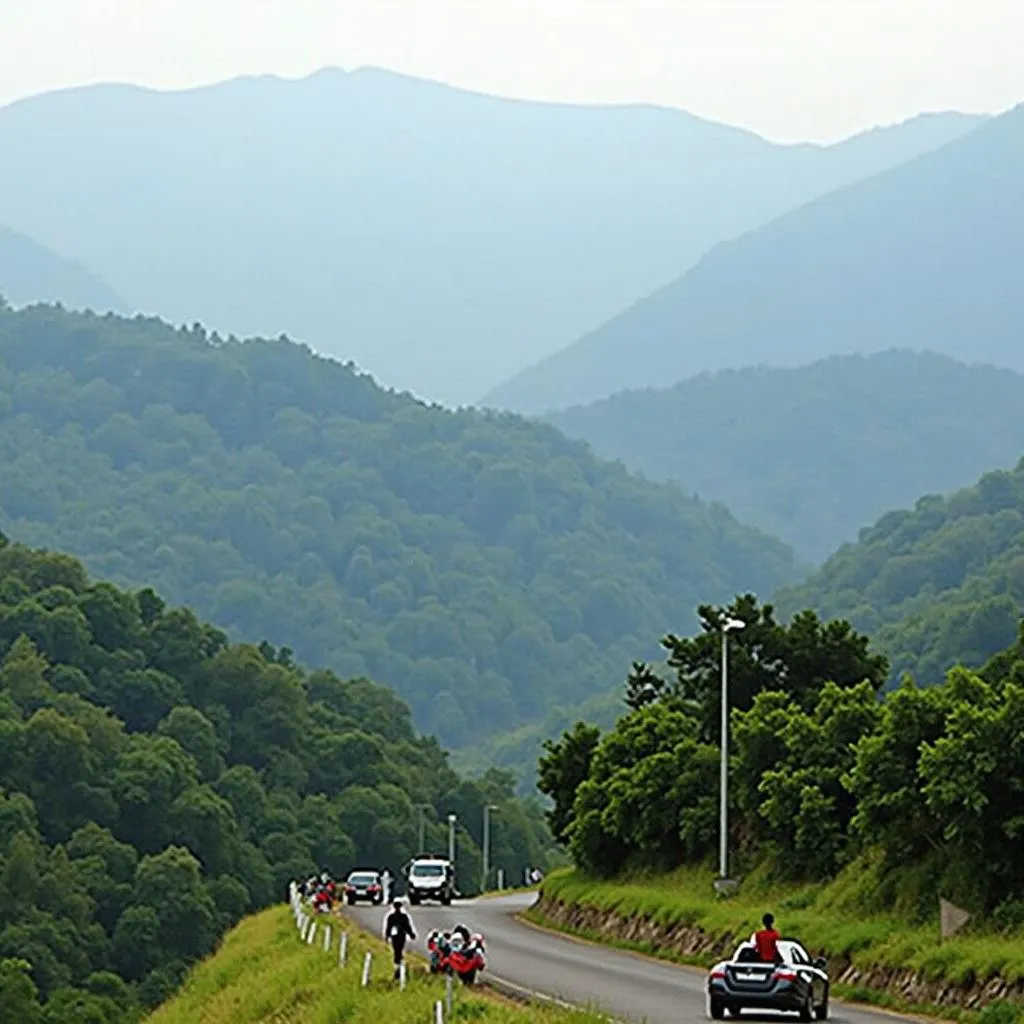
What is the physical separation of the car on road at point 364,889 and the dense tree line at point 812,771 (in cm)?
959

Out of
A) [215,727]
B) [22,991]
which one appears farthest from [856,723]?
[215,727]

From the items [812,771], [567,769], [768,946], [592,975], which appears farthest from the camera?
[567,769]

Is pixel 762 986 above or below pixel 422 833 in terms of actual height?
above

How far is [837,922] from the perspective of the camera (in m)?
40.0

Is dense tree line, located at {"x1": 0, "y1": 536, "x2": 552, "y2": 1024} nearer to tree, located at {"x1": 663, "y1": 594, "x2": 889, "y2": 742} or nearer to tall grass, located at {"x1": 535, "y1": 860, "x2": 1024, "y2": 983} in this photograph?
tree, located at {"x1": 663, "y1": 594, "x2": 889, "y2": 742}

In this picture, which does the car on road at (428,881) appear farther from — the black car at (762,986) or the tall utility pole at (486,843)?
the tall utility pole at (486,843)

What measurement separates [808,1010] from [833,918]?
11.0 meters

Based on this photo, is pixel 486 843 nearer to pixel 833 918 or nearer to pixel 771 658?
pixel 771 658

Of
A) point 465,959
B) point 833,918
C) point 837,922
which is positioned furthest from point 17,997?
point 465,959

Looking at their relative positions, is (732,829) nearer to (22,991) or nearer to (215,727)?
(22,991)

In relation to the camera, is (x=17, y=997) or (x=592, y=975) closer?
(x=592, y=975)

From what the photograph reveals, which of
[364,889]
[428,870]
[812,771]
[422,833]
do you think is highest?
[812,771]

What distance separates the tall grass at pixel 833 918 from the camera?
107ft

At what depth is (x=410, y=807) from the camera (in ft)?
460
